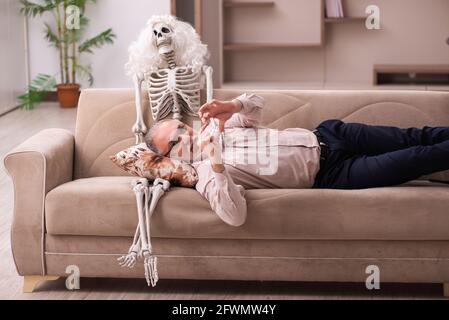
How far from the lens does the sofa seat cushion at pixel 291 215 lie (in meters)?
2.94

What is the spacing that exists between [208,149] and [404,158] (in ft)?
2.29

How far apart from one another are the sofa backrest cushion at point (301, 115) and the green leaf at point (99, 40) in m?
4.22

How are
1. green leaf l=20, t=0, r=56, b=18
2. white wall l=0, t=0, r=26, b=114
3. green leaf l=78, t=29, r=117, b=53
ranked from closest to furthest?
white wall l=0, t=0, r=26, b=114
green leaf l=20, t=0, r=56, b=18
green leaf l=78, t=29, r=117, b=53

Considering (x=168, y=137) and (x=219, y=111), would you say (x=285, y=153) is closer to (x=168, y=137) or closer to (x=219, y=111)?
(x=219, y=111)

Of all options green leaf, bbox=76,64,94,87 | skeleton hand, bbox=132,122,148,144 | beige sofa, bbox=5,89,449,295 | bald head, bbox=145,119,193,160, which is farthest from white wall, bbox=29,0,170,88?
beige sofa, bbox=5,89,449,295

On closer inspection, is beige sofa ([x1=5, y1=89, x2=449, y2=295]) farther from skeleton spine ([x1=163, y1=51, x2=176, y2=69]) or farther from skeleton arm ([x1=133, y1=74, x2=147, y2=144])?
skeleton spine ([x1=163, y1=51, x2=176, y2=69])

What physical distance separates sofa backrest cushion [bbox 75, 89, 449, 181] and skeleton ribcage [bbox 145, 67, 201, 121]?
0.06 m

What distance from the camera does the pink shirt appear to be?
9.46ft

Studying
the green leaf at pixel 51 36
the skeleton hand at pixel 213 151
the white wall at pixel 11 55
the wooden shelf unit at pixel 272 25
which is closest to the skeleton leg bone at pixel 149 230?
the skeleton hand at pixel 213 151

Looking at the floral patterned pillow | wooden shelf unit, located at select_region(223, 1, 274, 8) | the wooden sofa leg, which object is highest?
wooden shelf unit, located at select_region(223, 1, 274, 8)

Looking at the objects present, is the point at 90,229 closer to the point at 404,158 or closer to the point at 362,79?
the point at 404,158

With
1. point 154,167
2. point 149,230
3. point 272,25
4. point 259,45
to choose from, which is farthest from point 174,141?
point 272,25

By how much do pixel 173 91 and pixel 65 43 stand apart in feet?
14.5

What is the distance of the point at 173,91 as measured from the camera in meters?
3.39
